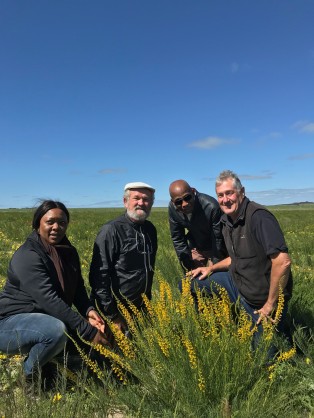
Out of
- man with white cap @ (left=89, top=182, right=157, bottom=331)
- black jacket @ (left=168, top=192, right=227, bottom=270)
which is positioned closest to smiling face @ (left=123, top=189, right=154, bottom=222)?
man with white cap @ (left=89, top=182, right=157, bottom=331)

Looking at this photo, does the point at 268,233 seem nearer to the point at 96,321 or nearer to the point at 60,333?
the point at 96,321

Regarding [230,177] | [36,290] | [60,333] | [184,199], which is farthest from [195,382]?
[184,199]

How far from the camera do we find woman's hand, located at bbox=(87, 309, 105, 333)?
3354mm

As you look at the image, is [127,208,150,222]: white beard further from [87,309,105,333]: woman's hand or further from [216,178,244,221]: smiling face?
[87,309,105,333]: woman's hand

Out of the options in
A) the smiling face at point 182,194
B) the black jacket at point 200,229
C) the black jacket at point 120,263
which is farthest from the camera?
the black jacket at point 200,229

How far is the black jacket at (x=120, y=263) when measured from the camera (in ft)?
12.1

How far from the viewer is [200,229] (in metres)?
4.79

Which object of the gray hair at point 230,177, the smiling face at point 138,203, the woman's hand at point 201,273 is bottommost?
the woman's hand at point 201,273

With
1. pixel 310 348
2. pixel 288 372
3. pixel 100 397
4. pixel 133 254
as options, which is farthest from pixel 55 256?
pixel 310 348

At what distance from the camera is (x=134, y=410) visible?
249 centimetres

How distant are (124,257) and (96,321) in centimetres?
71

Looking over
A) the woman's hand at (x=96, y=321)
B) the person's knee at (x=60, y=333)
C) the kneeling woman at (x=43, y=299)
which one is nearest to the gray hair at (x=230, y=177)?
the kneeling woman at (x=43, y=299)

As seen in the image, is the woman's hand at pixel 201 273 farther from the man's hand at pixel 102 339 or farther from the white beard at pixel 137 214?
the man's hand at pixel 102 339

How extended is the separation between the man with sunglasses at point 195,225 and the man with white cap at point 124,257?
58cm
